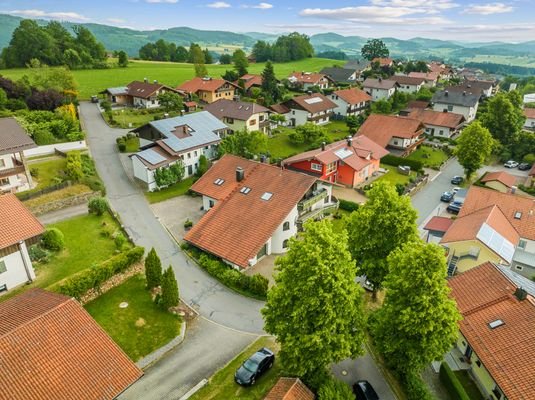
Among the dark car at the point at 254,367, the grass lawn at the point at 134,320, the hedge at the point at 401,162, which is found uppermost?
the dark car at the point at 254,367

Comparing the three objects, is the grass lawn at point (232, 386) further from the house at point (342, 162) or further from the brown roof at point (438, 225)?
the house at point (342, 162)

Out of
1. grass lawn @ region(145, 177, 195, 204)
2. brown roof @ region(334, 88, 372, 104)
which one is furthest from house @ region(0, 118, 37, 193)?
brown roof @ region(334, 88, 372, 104)

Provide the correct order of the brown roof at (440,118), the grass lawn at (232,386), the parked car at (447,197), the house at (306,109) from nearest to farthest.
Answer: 1. the grass lawn at (232,386)
2. the parked car at (447,197)
3. the brown roof at (440,118)
4. the house at (306,109)

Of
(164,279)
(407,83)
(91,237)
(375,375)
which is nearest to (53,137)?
(91,237)

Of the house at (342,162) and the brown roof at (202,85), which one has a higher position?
the brown roof at (202,85)

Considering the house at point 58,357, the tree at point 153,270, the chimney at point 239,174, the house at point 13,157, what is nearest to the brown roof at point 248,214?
the chimney at point 239,174

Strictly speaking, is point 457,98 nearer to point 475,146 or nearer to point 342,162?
point 475,146

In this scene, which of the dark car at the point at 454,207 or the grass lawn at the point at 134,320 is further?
the dark car at the point at 454,207

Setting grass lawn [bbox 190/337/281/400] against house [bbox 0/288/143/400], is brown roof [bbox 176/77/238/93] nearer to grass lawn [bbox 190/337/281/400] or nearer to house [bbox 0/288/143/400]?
grass lawn [bbox 190/337/281/400]
